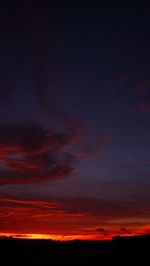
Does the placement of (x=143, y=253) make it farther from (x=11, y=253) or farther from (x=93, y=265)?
(x=11, y=253)

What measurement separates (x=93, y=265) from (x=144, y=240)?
6.05m

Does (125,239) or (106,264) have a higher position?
(125,239)

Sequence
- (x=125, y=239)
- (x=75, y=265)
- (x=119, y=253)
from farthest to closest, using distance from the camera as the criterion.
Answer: (x=125, y=239) < (x=119, y=253) < (x=75, y=265)

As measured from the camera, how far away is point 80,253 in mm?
38812

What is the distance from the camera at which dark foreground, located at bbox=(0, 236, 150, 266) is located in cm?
3556

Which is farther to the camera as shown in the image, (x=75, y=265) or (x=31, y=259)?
(x=31, y=259)

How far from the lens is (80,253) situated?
38.8 m

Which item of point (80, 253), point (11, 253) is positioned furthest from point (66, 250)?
point (11, 253)

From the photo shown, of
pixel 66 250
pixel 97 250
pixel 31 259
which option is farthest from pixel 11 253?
pixel 97 250

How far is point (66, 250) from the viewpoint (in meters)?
40.3

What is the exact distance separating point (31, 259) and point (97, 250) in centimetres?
644

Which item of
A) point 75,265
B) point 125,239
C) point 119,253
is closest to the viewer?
point 75,265

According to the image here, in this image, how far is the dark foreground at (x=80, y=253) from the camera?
117 ft

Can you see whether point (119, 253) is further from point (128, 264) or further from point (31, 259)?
point (31, 259)
